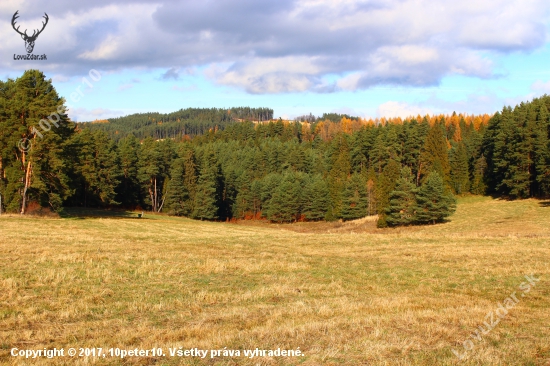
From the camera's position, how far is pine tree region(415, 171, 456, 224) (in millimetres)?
60125

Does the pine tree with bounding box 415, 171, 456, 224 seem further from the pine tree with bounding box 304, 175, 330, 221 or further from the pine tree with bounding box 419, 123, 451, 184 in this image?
the pine tree with bounding box 304, 175, 330, 221

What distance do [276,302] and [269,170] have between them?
94444mm

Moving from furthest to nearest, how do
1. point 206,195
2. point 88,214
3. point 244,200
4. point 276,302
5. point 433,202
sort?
point 244,200, point 206,195, point 433,202, point 88,214, point 276,302

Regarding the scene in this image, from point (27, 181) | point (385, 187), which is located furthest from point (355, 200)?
point (27, 181)

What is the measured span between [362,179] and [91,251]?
6446 cm

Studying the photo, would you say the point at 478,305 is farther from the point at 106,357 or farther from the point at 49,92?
the point at 49,92

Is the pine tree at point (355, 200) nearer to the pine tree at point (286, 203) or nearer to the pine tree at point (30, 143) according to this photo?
the pine tree at point (286, 203)

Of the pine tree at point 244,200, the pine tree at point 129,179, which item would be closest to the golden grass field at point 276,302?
the pine tree at point 129,179

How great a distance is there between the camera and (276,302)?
521 inches

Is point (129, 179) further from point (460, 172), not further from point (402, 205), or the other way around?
point (460, 172)

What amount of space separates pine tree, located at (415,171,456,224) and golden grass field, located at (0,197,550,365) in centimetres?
3518

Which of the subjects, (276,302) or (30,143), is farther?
(30,143)

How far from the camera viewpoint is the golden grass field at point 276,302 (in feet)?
27.6

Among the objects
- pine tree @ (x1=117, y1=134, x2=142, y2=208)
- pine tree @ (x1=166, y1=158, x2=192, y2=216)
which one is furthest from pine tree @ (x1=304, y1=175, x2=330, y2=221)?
pine tree @ (x1=117, y1=134, x2=142, y2=208)
